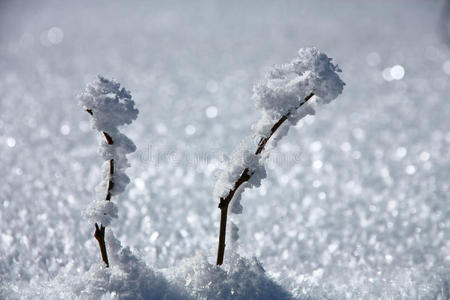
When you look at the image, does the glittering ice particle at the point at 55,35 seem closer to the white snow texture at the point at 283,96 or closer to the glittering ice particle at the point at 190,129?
the glittering ice particle at the point at 190,129

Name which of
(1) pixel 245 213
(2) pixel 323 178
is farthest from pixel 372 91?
(1) pixel 245 213

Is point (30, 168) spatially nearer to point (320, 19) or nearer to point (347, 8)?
point (320, 19)

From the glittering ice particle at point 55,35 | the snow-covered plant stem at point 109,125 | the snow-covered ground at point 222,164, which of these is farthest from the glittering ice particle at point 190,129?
the glittering ice particle at point 55,35

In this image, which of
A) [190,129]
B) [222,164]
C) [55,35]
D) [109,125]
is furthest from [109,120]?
[55,35]

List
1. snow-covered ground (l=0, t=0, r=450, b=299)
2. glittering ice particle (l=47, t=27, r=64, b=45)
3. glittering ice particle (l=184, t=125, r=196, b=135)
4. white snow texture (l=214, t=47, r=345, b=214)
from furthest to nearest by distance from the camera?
glittering ice particle (l=47, t=27, r=64, b=45) → glittering ice particle (l=184, t=125, r=196, b=135) → snow-covered ground (l=0, t=0, r=450, b=299) → white snow texture (l=214, t=47, r=345, b=214)

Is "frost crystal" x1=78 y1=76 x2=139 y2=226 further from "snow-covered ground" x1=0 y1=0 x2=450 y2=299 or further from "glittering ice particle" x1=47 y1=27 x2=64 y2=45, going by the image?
"glittering ice particle" x1=47 y1=27 x2=64 y2=45

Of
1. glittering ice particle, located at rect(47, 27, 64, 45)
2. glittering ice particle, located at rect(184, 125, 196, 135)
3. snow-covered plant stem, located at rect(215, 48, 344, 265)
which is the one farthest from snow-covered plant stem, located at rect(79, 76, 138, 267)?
glittering ice particle, located at rect(47, 27, 64, 45)
